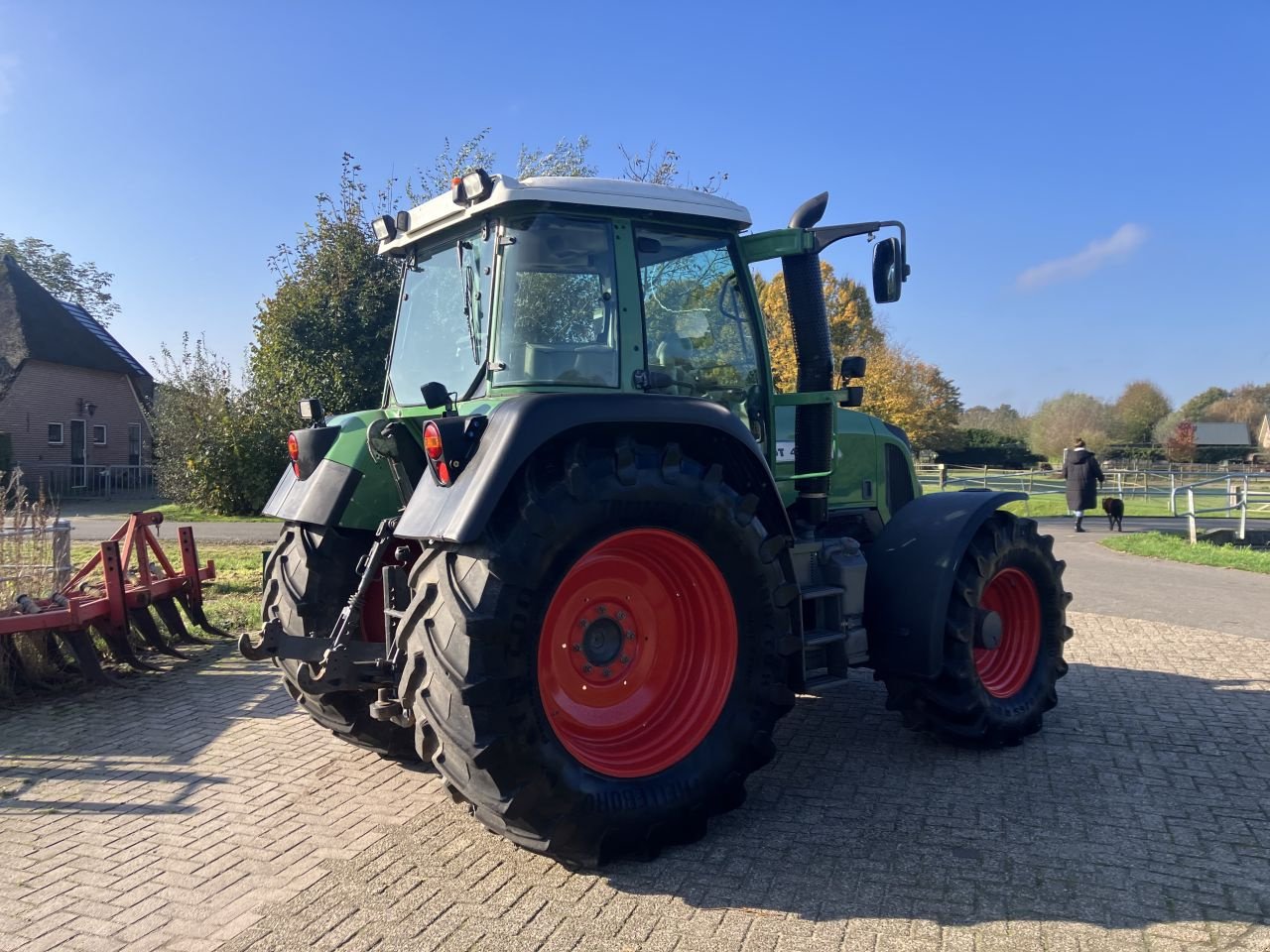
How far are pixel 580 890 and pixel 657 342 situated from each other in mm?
2303

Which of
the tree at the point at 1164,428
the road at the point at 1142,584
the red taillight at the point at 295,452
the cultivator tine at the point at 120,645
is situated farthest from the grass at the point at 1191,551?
the tree at the point at 1164,428

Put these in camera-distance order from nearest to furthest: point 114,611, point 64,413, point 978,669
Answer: point 978,669 < point 114,611 < point 64,413

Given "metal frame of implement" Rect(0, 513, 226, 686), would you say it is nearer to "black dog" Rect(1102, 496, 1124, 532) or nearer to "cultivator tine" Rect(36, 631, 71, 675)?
"cultivator tine" Rect(36, 631, 71, 675)

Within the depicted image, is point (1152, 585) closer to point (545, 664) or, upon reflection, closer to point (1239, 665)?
point (1239, 665)

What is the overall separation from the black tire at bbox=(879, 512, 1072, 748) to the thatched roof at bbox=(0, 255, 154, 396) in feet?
99.6

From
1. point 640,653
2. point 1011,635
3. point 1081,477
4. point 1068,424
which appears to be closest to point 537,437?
point 640,653

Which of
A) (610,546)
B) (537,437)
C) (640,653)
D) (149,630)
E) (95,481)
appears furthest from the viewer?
(95,481)

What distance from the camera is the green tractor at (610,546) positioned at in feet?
10.6

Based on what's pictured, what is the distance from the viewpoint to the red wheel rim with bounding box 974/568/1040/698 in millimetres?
5176

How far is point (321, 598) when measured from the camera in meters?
4.26

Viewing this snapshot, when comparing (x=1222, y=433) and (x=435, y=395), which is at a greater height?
(x=1222, y=433)

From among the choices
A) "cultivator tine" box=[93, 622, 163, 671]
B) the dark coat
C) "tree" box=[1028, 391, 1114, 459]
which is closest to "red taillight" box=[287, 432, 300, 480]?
"cultivator tine" box=[93, 622, 163, 671]

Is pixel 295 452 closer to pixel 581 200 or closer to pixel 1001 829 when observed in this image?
pixel 581 200

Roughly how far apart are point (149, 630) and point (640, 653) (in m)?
4.40
